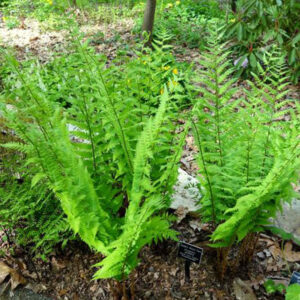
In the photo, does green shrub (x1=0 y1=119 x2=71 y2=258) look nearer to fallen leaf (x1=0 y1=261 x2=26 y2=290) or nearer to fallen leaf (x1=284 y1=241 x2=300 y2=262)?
fallen leaf (x1=0 y1=261 x2=26 y2=290)

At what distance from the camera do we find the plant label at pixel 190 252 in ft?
4.50

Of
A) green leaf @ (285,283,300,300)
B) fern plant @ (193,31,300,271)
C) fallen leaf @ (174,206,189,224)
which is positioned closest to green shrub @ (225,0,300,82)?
fern plant @ (193,31,300,271)

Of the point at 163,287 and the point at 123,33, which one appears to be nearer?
the point at 163,287

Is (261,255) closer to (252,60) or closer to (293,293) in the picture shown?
(293,293)

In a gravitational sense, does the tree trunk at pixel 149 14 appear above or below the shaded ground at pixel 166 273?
above

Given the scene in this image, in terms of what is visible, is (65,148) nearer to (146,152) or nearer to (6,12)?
(146,152)

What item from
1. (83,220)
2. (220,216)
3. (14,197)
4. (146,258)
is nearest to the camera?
(83,220)

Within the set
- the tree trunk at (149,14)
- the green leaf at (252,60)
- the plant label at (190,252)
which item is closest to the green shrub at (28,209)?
the plant label at (190,252)

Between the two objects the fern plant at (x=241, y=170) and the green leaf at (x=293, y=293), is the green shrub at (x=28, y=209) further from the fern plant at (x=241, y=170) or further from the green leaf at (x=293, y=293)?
the green leaf at (x=293, y=293)

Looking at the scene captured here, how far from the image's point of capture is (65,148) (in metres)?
1.14

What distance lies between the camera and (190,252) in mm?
1387

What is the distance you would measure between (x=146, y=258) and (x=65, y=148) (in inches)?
34.0

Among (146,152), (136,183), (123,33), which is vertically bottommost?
(123,33)

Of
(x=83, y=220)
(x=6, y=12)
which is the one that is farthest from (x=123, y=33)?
(x=83, y=220)
